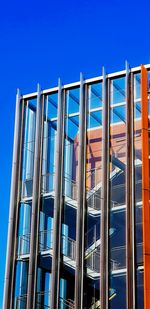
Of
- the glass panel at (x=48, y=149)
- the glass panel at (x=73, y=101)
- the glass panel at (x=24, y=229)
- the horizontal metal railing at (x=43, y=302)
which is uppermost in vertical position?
the glass panel at (x=73, y=101)

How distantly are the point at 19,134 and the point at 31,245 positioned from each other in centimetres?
661

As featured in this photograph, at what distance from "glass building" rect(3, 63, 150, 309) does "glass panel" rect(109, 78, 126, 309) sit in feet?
0.16

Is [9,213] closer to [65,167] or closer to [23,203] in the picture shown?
[23,203]

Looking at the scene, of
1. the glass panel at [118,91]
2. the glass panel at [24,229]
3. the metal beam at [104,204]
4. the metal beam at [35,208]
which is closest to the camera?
the metal beam at [104,204]

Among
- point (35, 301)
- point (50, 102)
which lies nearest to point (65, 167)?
point (50, 102)

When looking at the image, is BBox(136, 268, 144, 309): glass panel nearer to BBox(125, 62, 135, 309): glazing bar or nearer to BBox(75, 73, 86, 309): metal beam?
BBox(125, 62, 135, 309): glazing bar

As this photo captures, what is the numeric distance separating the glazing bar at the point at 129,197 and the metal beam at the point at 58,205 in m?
3.74

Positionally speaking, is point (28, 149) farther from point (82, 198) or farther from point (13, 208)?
point (82, 198)

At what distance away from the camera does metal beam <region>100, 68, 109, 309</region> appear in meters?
33.8

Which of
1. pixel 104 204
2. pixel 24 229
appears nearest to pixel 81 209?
pixel 104 204

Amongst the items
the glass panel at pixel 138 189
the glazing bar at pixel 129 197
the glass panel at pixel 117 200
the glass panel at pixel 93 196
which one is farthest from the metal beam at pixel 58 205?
the glass panel at pixel 138 189

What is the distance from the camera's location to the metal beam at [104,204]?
33.8 m

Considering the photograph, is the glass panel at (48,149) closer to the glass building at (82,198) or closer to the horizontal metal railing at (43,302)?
the glass building at (82,198)

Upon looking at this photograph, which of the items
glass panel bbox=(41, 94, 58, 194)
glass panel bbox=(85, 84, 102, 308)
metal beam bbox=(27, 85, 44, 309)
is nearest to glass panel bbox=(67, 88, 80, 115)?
glass panel bbox=(85, 84, 102, 308)
